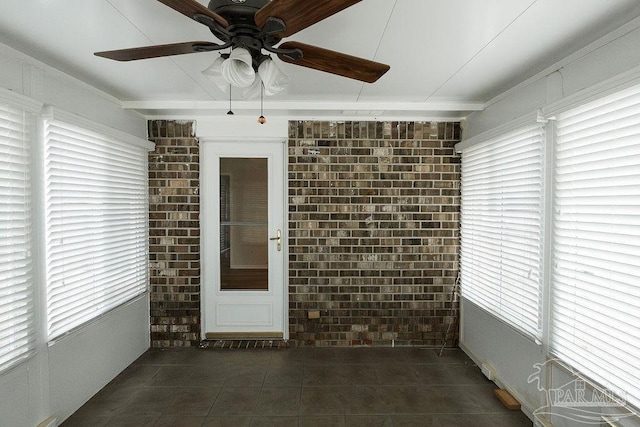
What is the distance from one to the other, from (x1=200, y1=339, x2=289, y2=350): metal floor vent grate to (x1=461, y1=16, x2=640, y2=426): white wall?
1.90m

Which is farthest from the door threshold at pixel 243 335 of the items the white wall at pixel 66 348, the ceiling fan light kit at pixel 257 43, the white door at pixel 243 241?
the ceiling fan light kit at pixel 257 43

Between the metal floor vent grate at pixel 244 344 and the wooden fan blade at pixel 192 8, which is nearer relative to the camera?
the wooden fan blade at pixel 192 8

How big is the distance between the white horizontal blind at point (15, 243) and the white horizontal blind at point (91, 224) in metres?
0.16

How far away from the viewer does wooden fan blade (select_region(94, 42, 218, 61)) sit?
4.37 feet

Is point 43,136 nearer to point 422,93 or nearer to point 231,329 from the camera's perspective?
point 231,329

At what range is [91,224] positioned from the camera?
264 cm

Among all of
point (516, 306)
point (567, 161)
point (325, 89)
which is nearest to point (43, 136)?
point (325, 89)

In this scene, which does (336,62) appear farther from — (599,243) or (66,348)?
(66,348)

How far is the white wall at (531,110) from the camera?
170 centimetres

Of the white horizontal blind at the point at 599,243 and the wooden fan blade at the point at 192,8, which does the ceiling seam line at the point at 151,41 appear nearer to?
the wooden fan blade at the point at 192,8

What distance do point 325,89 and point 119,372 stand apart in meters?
3.06

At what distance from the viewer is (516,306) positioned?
2498 millimetres

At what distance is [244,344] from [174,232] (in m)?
1.38

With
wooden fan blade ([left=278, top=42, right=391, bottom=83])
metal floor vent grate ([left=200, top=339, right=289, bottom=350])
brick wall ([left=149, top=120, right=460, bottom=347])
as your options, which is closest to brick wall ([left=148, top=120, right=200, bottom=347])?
brick wall ([left=149, top=120, right=460, bottom=347])
